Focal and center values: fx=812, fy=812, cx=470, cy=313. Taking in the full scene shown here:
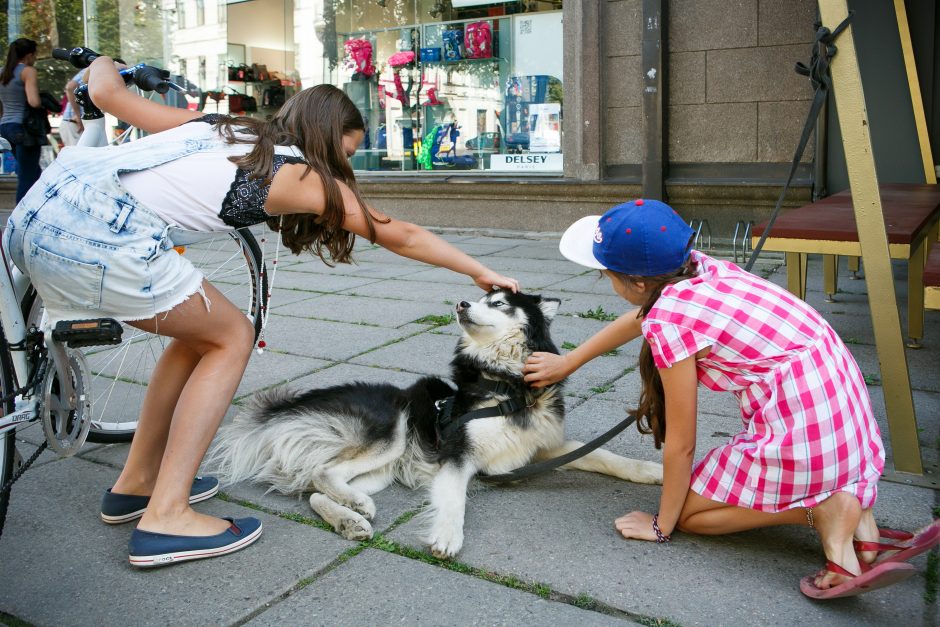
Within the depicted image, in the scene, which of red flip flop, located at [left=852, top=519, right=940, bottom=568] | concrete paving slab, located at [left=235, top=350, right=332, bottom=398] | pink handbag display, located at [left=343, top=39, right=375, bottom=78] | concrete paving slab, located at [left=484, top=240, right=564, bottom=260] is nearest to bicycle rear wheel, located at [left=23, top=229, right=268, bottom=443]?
concrete paving slab, located at [left=235, top=350, right=332, bottom=398]

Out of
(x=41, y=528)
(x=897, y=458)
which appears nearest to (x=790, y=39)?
(x=897, y=458)

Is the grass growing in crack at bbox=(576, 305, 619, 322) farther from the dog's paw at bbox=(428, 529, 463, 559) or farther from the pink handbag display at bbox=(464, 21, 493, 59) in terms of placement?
the pink handbag display at bbox=(464, 21, 493, 59)

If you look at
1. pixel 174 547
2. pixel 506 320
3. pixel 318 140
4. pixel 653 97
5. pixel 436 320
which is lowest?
pixel 174 547

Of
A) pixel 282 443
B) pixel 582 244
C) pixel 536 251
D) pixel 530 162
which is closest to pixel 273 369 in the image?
pixel 282 443

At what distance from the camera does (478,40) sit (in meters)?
10.0

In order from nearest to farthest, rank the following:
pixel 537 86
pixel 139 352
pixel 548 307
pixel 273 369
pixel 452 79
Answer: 1. pixel 548 307
2. pixel 139 352
3. pixel 273 369
4. pixel 537 86
5. pixel 452 79

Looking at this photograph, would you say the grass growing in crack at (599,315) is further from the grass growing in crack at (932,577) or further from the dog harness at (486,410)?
the grass growing in crack at (932,577)

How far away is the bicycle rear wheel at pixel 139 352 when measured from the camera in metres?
3.75

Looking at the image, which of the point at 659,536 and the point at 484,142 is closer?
the point at 659,536

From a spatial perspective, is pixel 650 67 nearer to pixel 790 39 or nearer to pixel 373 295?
pixel 790 39

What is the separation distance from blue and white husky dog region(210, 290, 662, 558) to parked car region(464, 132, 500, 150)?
23.4 ft

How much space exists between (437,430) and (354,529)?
629 mm

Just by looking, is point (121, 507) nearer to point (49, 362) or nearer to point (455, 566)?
point (49, 362)

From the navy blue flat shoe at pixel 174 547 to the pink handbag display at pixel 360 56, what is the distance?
9.38 meters
